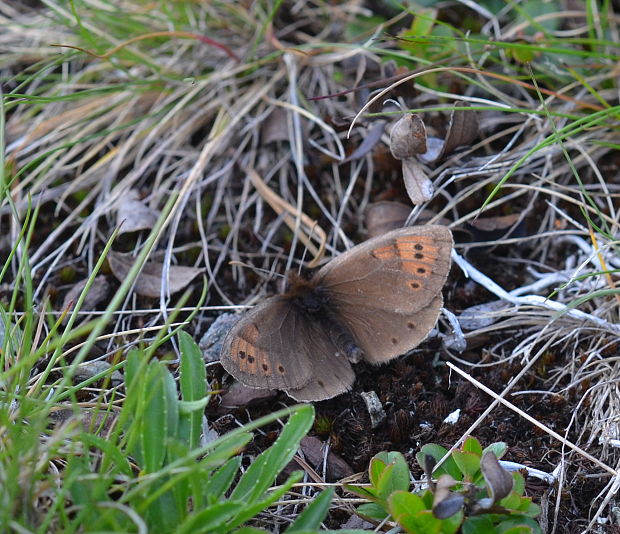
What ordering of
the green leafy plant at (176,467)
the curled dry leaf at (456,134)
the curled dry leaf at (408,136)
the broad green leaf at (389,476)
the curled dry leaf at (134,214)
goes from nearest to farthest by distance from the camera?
the green leafy plant at (176,467), the broad green leaf at (389,476), the curled dry leaf at (408,136), the curled dry leaf at (456,134), the curled dry leaf at (134,214)

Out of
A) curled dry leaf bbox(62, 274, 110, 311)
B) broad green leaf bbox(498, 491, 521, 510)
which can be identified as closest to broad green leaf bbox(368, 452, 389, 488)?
broad green leaf bbox(498, 491, 521, 510)

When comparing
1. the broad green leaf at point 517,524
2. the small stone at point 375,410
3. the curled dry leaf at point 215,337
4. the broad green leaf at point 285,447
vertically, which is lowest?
the small stone at point 375,410

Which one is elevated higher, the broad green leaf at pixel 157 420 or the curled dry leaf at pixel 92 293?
the broad green leaf at pixel 157 420

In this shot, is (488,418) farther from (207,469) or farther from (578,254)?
(207,469)

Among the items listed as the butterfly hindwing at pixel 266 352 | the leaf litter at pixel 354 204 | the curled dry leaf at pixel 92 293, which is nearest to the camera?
the butterfly hindwing at pixel 266 352

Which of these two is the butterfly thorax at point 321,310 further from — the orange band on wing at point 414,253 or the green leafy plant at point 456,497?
the green leafy plant at point 456,497

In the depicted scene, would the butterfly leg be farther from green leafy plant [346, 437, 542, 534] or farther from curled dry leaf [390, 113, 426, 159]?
curled dry leaf [390, 113, 426, 159]

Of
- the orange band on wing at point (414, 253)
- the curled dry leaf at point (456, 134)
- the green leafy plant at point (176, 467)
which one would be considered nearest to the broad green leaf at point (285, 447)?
the green leafy plant at point (176, 467)

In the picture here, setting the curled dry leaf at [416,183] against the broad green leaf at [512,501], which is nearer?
the broad green leaf at [512,501]
